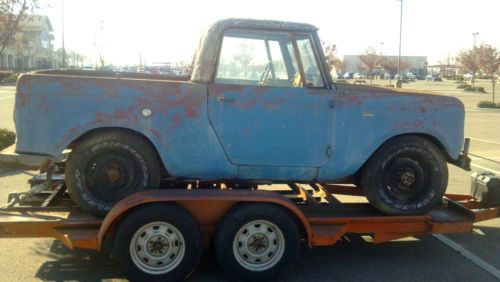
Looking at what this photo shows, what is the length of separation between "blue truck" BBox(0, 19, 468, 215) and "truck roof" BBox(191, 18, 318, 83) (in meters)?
0.01

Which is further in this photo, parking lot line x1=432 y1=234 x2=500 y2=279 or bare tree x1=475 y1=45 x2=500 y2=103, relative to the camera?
bare tree x1=475 y1=45 x2=500 y2=103

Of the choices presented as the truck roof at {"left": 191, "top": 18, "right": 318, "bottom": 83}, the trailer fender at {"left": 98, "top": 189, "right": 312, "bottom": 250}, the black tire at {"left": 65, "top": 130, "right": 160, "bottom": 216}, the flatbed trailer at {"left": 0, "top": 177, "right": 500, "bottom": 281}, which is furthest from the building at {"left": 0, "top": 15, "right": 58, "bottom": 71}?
the trailer fender at {"left": 98, "top": 189, "right": 312, "bottom": 250}

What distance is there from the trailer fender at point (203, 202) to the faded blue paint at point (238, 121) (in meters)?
0.33

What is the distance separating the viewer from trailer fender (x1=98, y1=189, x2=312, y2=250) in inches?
169

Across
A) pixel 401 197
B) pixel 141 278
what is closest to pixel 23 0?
pixel 141 278

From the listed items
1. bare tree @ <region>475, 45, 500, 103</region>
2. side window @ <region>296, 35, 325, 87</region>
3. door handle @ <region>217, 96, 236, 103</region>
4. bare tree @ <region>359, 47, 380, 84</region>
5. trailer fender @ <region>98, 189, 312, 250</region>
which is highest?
bare tree @ <region>359, 47, 380, 84</region>

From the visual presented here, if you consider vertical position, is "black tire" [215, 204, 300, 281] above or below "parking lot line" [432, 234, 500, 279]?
above

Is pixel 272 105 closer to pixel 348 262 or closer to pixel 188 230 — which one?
pixel 188 230

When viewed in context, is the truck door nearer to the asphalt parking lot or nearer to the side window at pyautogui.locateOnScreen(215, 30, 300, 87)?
the side window at pyautogui.locateOnScreen(215, 30, 300, 87)

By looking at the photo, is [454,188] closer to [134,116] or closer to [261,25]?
[261,25]

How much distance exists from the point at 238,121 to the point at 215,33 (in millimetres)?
860

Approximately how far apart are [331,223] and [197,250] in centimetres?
130

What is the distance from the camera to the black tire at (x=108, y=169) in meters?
4.62

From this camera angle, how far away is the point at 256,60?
507cm
